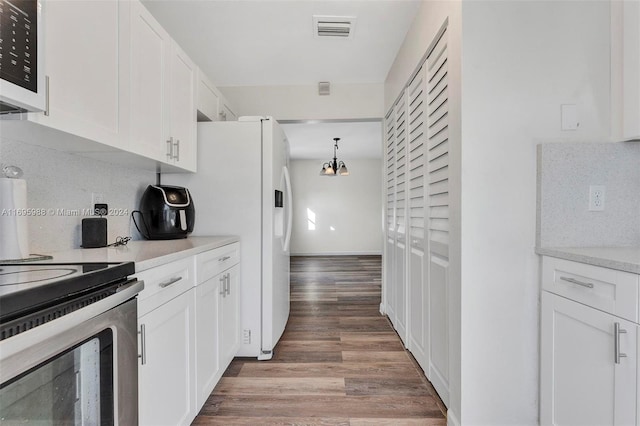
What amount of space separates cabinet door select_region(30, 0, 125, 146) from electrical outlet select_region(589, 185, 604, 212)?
83.3 inches

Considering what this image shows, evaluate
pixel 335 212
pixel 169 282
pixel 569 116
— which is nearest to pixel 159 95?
pixel 169 282

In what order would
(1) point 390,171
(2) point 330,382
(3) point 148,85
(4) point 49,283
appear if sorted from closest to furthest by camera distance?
(4) point 49,283 < (3) point 148,85 < (2) point 330,382 < (1) point 390,171

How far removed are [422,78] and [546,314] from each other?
1532 mm

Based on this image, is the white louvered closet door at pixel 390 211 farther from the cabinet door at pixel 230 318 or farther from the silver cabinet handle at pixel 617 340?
the silver cabinet handle at pixel 617 340

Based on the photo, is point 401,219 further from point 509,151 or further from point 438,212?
point 509,151

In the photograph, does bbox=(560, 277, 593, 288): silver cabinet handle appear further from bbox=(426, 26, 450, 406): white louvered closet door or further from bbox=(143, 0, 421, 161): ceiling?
bbox=(143, 0, 421, 161): ceiling

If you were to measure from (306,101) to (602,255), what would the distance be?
2843 mm

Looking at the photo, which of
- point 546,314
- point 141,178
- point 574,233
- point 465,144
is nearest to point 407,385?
point 546,314

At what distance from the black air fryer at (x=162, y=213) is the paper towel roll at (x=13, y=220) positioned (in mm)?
837

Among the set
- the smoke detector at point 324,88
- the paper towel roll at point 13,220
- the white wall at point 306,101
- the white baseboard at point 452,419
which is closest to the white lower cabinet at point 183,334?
the paper towel roll at point 13,220

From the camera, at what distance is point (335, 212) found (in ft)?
29.5

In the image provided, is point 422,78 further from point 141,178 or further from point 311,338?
point 311,338

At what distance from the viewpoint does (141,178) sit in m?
2.25

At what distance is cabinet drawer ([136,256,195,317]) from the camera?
46.7 inches
